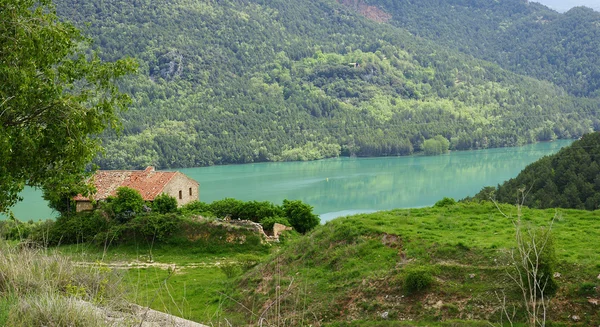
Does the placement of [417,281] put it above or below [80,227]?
above

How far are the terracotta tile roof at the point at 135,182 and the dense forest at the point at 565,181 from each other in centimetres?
1492

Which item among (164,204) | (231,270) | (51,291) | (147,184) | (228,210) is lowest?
(231,270)

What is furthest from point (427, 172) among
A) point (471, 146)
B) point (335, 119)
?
point (335, 119)

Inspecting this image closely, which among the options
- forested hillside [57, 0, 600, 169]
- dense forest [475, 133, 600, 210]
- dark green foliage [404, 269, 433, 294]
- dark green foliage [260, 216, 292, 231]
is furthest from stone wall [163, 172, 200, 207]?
forested hillside [57, 0, 600, 169]

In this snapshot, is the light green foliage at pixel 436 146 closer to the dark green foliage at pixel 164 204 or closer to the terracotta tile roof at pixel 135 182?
the terracotta tile roof at pixel 135 182

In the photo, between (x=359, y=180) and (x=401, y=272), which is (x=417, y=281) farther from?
(x=359, y=180)

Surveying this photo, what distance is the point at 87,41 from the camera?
1232 centimetres

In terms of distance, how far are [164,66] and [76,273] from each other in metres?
147

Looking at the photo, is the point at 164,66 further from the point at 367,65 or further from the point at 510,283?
the point at 510,283

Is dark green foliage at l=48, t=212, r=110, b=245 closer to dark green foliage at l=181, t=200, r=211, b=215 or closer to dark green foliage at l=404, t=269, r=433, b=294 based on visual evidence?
dark green foliage at l=181, t=200, r=211, b=215

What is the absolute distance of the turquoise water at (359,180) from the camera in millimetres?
62188

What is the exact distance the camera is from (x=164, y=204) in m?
29.2

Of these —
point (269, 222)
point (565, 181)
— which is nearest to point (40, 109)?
point (269, 222)

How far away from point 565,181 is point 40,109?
24323mm
